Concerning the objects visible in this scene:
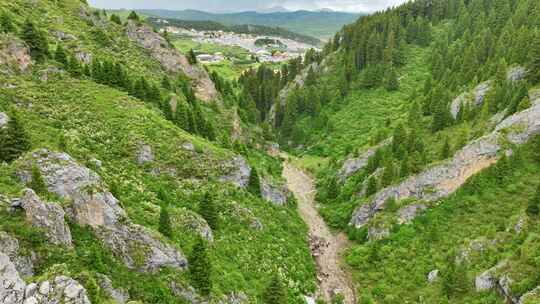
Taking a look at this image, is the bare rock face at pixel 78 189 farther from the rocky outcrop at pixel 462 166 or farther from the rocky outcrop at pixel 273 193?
the rocky outcrop at pixel 462 166

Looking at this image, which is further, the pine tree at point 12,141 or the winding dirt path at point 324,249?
the winding dirt path at point 324,249

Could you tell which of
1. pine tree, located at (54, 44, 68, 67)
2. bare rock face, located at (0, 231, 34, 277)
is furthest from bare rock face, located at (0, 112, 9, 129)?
pine tree, located at (54, 44, 68, 67)

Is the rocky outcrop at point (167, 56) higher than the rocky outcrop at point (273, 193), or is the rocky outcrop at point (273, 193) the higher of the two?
the rocky outcrop at point (167, 56)

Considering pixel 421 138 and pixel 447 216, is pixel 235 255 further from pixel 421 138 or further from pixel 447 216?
pixel 421 138

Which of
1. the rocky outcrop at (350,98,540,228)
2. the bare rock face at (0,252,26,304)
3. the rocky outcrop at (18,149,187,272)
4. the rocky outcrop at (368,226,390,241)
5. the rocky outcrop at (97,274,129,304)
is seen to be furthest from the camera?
the rocky outcrop at (368,226,390,241)

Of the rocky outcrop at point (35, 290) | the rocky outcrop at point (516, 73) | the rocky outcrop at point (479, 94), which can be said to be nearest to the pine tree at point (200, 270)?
the rocky outcrop at point (35, 290)

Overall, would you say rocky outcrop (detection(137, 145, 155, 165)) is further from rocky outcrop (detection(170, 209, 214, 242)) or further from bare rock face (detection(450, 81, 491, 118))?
bare rock face (detection(450, 81, 491, 118))
